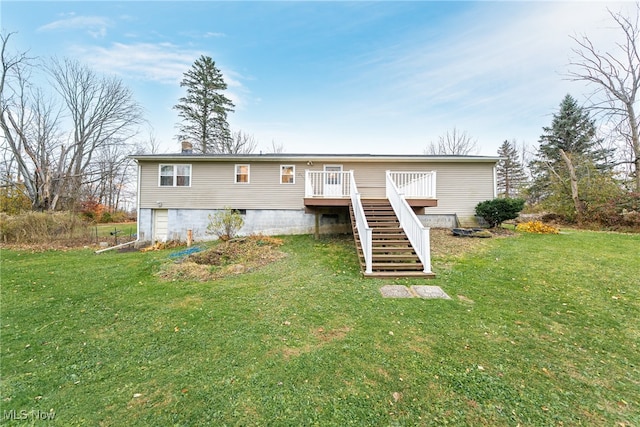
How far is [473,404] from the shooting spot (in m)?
2.11

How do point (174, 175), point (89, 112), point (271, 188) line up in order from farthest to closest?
point (89, 112)
point (174, 175)
point (271, 188)

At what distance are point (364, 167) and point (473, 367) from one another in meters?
9.56

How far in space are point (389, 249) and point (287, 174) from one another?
22.2ft

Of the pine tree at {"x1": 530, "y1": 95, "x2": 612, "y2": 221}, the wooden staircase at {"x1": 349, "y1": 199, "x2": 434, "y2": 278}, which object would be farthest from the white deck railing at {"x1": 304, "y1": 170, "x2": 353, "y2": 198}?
the pine tree at {"x1": 530, "y1": 95, "x2": 612, "y2": 221}

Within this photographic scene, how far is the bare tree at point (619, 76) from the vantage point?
43.6 ft

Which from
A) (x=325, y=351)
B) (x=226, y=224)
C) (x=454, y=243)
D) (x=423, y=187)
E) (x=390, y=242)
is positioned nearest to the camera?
(x=325, y=351)

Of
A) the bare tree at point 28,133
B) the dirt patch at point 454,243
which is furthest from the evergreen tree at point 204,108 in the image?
the dirt patch at point 454,243

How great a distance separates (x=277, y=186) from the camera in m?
11.5

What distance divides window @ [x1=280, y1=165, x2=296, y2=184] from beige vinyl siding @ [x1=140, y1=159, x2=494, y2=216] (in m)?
0.15

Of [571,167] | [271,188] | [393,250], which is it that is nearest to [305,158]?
[271,188]

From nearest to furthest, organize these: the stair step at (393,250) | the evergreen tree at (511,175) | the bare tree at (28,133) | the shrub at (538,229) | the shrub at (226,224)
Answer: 1. the stair step at (393,250)
2. the shrub at (226,224)
3. the shrub at (538,229)
4. the bare tree at (28,133)
5. the evergreen tree at (511,175)

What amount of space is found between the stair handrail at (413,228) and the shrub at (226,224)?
610 cm

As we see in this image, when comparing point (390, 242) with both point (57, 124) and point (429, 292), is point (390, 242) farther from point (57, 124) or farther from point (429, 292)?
point (57, 124)

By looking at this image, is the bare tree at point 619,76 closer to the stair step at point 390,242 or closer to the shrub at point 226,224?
the stair step at point 390,242
